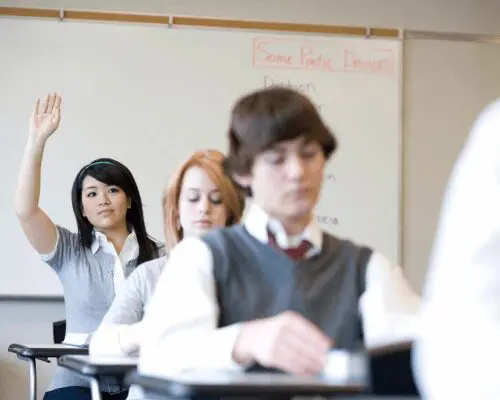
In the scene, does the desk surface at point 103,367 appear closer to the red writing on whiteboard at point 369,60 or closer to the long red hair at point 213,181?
the long red hair at point 213,181

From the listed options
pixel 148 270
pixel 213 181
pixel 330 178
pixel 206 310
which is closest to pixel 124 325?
pixel 148 270

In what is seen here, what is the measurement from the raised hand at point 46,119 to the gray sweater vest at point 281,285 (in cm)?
162

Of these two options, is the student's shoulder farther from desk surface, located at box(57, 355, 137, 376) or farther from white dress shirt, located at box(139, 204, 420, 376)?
white dress shirt, located at box(139, 204, 420, 376)

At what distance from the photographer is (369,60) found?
435 centimetres

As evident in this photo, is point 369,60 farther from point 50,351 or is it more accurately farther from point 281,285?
point 281,285

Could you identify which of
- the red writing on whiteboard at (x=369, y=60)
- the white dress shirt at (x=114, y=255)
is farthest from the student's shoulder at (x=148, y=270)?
the red writing on whiteboard at (x=369, y=60)

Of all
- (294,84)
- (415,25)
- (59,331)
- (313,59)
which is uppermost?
(415,25)

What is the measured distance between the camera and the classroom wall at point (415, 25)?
4.28 meters

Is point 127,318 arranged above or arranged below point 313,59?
below

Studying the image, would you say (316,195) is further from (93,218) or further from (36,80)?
(36,80)

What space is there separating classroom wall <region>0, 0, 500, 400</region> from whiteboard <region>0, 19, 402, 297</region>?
0.30ft

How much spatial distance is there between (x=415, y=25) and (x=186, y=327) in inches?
131

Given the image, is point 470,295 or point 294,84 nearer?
point 470,295

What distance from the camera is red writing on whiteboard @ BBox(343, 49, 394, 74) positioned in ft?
14.2
